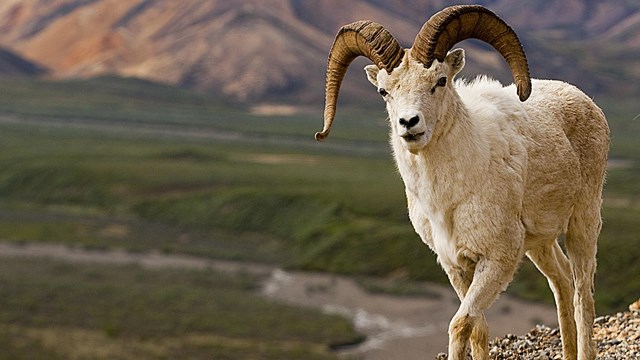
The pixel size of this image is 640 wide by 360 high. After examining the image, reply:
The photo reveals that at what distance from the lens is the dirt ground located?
3397 cm

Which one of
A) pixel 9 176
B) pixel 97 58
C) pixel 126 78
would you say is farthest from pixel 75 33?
pixel 9 176

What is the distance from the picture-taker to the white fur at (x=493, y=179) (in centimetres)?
818

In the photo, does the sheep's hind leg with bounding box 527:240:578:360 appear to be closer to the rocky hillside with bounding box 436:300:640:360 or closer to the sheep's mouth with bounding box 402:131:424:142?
the rocky hillside with bounding box 436:300:640:360

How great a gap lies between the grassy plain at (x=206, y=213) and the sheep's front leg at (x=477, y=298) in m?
24.8

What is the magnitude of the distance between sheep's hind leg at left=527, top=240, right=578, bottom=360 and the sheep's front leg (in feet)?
4.55

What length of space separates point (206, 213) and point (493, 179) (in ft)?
168

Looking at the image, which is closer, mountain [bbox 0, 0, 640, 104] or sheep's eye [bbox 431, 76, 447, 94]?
sheep's eye [bbox 431, 76, 447, 94]

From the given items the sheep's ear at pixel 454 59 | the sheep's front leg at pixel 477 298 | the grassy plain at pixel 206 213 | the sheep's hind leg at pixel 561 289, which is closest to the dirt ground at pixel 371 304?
the grassy plain at pixel 206 213

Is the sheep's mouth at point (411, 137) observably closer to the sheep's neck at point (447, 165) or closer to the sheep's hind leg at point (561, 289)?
the sheep's neck at point (447, 165)

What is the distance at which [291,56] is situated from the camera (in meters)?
183

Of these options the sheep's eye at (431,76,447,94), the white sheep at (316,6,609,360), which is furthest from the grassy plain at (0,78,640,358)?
the sheep's eye at (431,76,447,94)

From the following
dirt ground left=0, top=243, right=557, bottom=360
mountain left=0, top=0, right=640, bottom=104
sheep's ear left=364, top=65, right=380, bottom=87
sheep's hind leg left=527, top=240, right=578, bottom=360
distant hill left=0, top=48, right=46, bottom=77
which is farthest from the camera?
mountain left=0, top=0, right=640, bottom=104

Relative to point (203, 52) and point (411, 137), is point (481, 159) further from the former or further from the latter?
point (203, 52)

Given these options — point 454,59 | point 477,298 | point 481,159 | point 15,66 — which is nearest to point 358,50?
point 454,59
